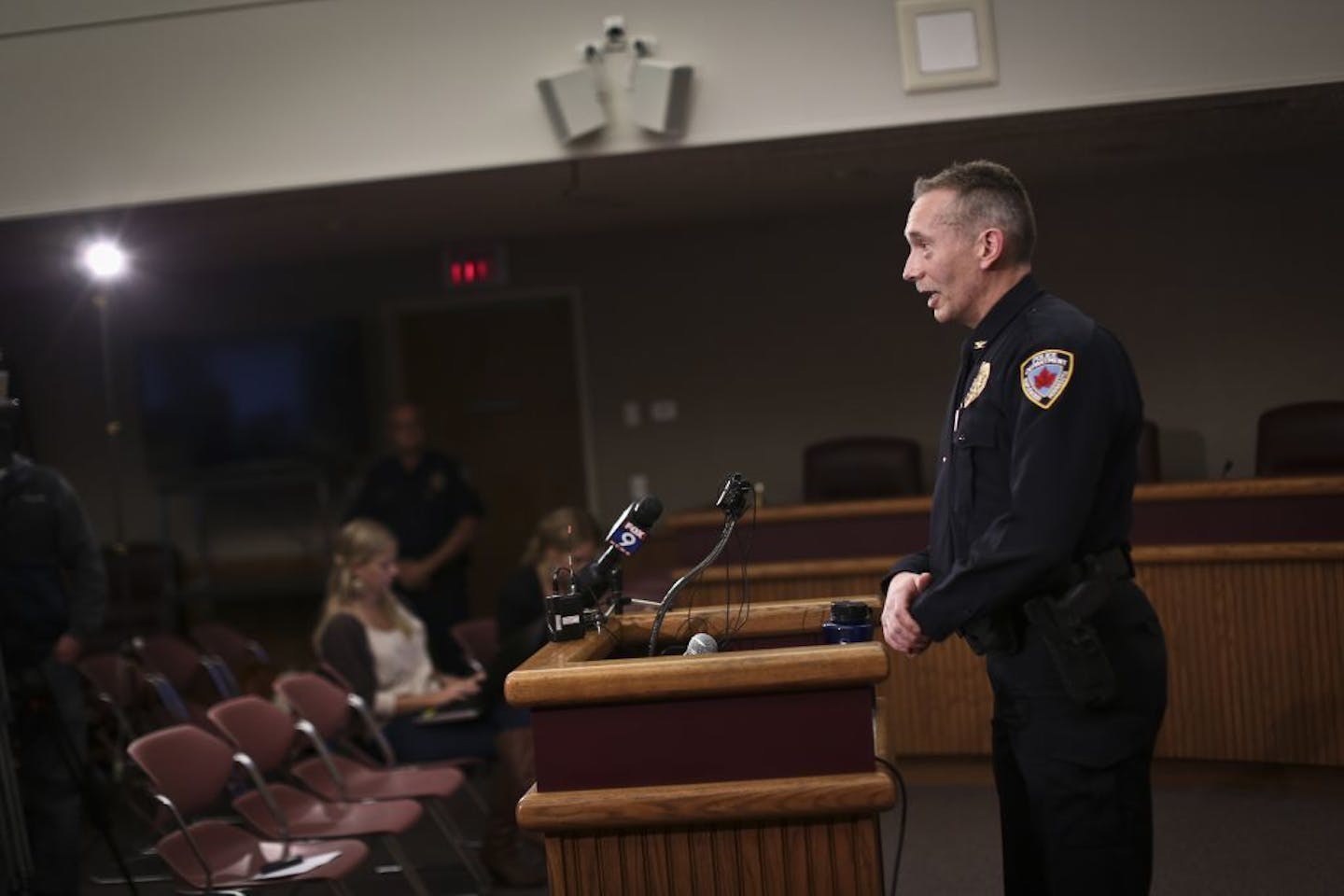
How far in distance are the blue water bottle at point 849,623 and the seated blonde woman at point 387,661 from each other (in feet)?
7.32

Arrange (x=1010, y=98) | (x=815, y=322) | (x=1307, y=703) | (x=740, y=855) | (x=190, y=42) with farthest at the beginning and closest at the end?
(x=815, y=322)
(x=190, y=42)
(x=1010, y=98)
(x=1307, y=703)
(x=740, y=855)

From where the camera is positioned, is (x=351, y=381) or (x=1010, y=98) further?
(x=351, y=381)

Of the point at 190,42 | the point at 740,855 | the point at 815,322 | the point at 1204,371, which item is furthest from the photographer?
the point at 815,322

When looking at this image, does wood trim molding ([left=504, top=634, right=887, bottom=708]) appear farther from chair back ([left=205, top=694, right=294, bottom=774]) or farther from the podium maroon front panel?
chair back ([left=205, top=694, right=294, bottom=774])

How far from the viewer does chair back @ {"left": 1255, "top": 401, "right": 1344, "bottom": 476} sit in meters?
6.17

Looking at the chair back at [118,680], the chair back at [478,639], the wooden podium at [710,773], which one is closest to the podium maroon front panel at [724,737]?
the wooden podium at [710,773]

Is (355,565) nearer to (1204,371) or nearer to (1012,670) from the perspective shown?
(1012,670)

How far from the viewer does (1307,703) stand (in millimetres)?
4707

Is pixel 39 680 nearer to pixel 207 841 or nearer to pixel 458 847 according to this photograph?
pixel 207 841

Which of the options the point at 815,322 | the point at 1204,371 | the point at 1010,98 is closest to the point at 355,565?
the point at 1010,98

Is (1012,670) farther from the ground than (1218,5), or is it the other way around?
(1218,5)

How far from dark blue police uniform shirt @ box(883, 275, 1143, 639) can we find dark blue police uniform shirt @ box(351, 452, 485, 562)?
5.12m

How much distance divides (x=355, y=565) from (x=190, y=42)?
2.01m

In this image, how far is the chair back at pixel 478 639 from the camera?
18.9 feet
